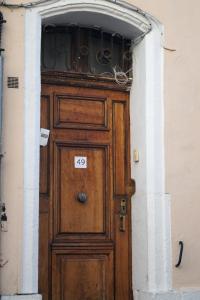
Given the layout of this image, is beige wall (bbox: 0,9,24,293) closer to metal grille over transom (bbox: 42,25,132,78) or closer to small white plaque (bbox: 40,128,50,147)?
small white plaque (bbox: 40,128,50,147)

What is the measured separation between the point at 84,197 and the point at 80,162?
36 centimetres

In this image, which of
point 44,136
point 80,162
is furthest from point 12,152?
point 80,162

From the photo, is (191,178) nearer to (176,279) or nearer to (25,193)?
(176,279)

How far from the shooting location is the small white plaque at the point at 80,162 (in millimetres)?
6309

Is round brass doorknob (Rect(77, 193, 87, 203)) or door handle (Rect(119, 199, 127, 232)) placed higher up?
round brass doorknob (Rect(77, 193, 87, 203))

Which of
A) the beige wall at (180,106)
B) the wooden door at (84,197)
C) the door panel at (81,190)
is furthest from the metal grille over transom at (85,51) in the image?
the door panel at (81,190)

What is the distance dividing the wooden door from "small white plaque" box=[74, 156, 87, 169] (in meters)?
0.01

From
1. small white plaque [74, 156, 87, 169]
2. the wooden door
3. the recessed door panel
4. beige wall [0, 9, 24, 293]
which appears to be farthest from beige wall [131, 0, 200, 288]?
beige wall [0, 9, 24, 293]

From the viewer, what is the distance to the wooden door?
610 centimetres

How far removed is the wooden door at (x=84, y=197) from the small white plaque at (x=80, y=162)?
1cm

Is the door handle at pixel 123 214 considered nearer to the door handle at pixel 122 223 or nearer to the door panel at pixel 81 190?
the door handle at pixel 122 223

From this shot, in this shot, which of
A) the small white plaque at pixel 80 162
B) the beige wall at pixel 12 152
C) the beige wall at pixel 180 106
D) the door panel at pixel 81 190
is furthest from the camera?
the small white plaque at pixel 80 162

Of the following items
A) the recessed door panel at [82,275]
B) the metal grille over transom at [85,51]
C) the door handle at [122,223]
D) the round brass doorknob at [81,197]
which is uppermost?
the metal grille over transom at [85,51]

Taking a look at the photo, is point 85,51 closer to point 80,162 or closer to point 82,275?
point 80,162
